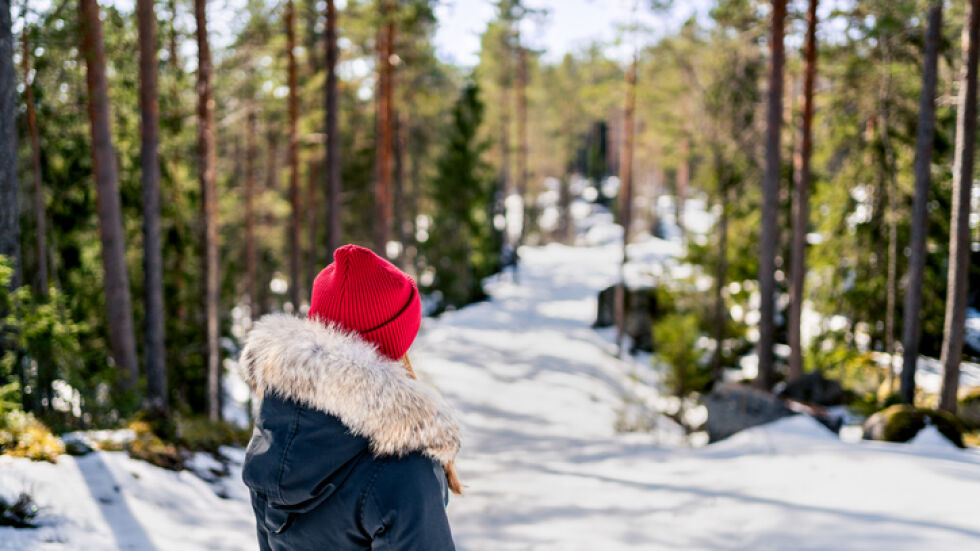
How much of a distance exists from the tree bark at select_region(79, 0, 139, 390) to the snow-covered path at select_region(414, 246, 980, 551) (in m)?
Answer: 5.00

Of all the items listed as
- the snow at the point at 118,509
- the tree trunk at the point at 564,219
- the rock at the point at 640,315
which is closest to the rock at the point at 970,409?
the rock at the point at 640,315

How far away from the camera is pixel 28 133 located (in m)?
8.82

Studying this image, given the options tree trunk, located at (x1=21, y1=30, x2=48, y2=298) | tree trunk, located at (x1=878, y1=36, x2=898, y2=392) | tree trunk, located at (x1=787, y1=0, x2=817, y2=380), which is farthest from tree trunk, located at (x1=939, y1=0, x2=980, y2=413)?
tree trunk, located at (x1=21, y1=30, x2=48, y2=298)

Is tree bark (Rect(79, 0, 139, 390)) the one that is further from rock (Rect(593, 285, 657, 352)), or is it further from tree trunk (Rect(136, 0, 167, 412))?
rock (Rect(593, 285, 657, 352))

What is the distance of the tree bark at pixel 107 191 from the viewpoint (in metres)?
8.03

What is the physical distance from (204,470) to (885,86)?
12.0m

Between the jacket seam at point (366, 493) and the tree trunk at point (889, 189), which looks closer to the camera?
the jacket seam at point (366, 493)

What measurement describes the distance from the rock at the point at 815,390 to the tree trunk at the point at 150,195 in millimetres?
11664

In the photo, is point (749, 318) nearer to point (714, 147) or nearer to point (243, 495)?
point (714, 147)

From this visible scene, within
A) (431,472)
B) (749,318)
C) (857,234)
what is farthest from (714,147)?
(431,472)

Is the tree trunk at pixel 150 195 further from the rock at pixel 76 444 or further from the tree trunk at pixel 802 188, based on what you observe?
the tree trunk at pixel 802 188

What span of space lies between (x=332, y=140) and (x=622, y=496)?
9.01 meters

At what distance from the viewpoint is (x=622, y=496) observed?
709 centimetres

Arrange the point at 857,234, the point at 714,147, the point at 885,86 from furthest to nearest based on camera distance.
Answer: the point at 714,147
the point at 857,234
the point at 885,86
